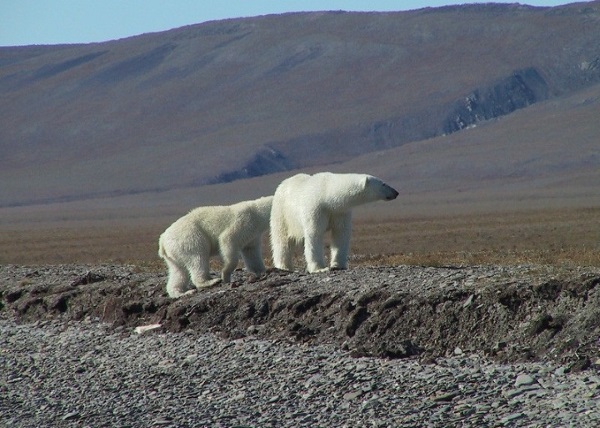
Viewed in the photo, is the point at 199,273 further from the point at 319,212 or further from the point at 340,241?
the point at 340,241

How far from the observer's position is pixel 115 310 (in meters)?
15.5

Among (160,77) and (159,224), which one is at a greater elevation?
(160,77)

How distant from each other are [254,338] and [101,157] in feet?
466

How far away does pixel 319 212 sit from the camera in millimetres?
14828

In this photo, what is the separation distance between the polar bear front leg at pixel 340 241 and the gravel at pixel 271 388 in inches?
93.6

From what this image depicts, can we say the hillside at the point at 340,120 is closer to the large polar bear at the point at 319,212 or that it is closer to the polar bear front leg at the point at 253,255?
the large polar bear at the point at 319,212

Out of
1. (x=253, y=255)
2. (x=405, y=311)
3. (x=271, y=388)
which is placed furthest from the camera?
(x=253, y=255)

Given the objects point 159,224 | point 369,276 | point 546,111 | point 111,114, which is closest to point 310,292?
point 369,276

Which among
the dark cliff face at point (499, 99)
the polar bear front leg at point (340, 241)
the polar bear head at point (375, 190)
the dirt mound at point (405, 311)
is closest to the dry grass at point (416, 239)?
the polar bear head at point (375, 190)

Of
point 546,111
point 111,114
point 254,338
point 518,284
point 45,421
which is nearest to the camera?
point 45,421

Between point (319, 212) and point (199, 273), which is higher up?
point (319, 212)

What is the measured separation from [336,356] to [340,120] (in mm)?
150151

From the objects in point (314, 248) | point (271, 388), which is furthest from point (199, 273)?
point (271, 388)

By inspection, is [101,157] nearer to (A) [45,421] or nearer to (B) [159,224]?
(B) [159,224]
